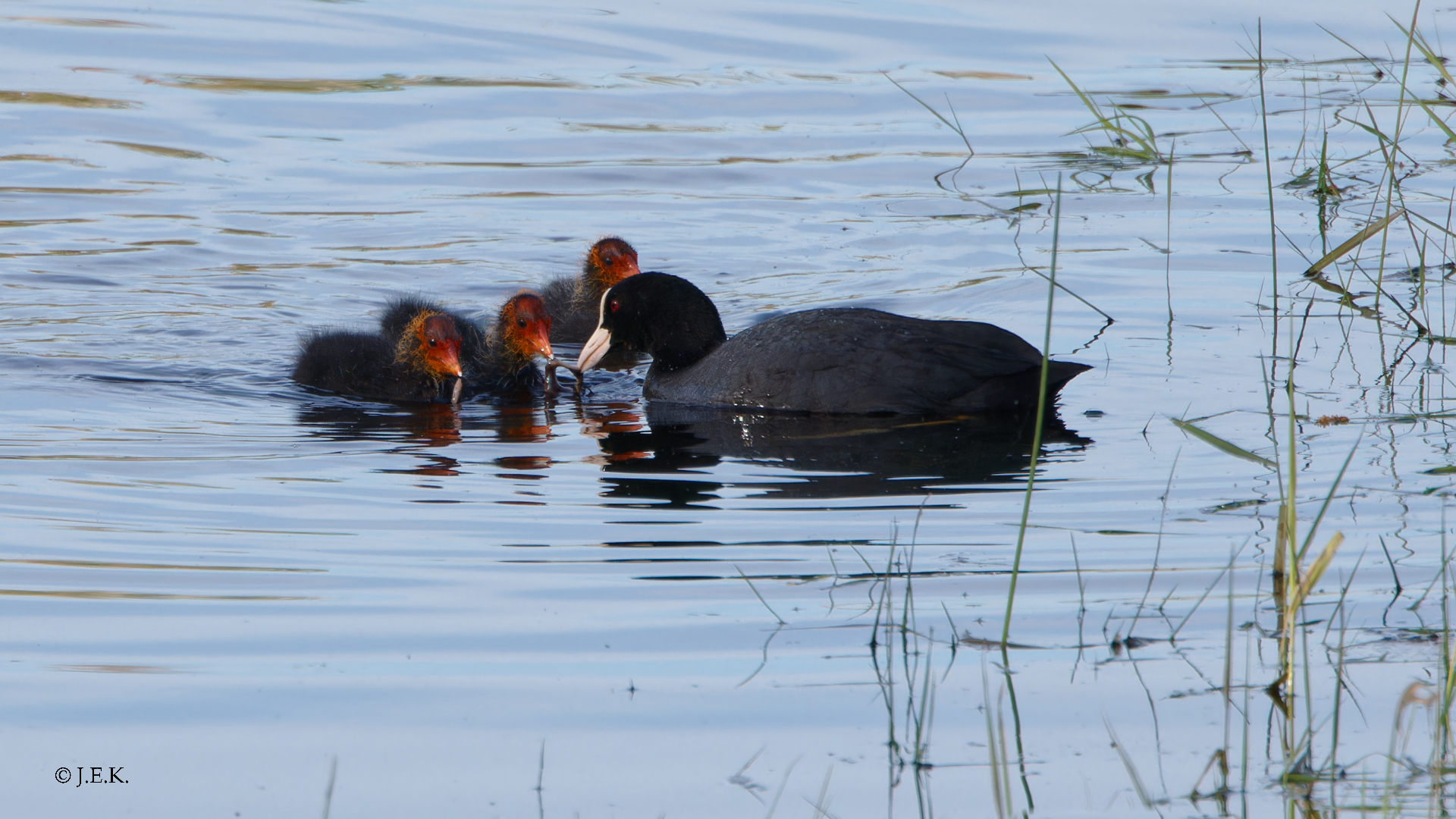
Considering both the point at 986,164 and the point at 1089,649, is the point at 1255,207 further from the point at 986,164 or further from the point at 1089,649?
the point at 1089,649

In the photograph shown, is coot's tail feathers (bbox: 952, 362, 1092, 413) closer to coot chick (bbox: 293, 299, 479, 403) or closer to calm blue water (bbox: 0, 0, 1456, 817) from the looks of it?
calm blue water (bbox: 0, 0, 1456, 817)

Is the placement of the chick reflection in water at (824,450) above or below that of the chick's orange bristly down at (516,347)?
below

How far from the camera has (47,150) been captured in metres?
12.0

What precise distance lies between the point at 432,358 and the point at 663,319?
1.05m

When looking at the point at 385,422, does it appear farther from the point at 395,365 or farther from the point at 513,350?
the point at 513,350

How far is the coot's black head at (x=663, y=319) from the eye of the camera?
7.85 m

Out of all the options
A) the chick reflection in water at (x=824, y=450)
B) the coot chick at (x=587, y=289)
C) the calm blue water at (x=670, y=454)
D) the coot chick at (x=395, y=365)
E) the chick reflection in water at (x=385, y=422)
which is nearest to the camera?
the calm blue water at (x=670, y=454)

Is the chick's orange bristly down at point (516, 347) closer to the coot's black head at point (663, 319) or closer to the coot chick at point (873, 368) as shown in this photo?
the coot's black head at point (663, 319)

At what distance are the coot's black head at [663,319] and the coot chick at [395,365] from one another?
742 millimetres

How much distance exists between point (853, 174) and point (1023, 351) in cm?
502

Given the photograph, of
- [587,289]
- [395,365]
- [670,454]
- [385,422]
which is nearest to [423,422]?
[385,422]

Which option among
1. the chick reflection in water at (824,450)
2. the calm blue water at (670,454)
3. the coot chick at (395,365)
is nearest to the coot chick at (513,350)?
the coot chick at (395,365)

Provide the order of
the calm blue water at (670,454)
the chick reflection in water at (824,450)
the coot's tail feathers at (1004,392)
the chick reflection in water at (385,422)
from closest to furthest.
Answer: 1. the calm blue water at (670,454)
2. the chick reflection in water at (824,450)
3. the chick reflection in water at (385,422)
4. the coot's tail feathers at (1004,392)

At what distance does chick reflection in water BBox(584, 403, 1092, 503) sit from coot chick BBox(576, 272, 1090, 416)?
0.07 metres
